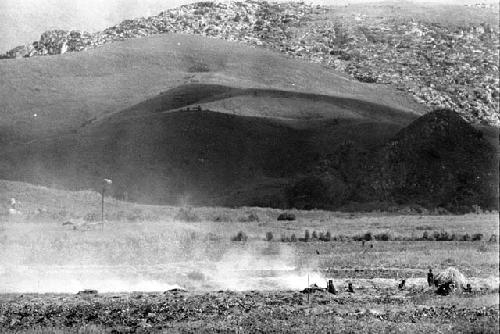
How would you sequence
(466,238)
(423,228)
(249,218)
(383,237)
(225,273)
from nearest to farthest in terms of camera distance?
(225,273), (466,238), (383,237), (423,228), (249,218)

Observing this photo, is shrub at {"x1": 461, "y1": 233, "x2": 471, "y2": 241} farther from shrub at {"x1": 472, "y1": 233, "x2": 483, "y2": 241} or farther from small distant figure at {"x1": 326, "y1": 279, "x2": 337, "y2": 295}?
small distant figure at {"x1": 326, "y1": 279, "x2": 337, "y2": 295}

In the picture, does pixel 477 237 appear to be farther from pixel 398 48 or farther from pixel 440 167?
pixel 398 48

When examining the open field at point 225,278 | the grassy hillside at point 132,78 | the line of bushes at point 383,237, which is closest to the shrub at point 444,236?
the line of bushes at point 383,237

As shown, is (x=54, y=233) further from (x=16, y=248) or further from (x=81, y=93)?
(x=81, y=93)

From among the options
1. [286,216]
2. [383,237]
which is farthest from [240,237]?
[286,216]

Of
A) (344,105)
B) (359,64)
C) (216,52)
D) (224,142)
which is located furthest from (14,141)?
(359,64)
